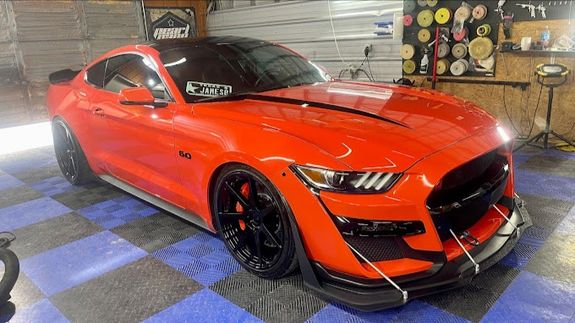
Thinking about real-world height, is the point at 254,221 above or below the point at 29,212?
above

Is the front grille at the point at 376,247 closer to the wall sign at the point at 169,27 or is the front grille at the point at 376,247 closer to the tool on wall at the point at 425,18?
the tool on wall at the point at 425,18

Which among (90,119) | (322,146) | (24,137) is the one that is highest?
(322,146)

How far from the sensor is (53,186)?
3975 millimetres

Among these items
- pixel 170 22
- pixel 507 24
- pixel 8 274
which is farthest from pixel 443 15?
pixel 170 22

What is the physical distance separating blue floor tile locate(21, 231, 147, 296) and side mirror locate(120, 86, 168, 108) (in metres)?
0.92

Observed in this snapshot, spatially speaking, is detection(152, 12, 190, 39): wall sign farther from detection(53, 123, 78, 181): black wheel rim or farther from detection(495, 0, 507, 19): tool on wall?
detection(495, 0, 507, 19): tool on wall

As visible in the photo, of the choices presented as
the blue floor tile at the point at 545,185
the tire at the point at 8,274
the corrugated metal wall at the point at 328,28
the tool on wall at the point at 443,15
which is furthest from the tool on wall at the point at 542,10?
the tire at the point at 8,274

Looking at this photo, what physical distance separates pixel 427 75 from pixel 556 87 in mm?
1529

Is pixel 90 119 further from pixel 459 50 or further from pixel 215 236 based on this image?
pixel 459 50

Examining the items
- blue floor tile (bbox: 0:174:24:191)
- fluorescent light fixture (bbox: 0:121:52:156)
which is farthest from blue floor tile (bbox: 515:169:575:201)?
fluorescent light fixture (bbox: 0:121:52:156)

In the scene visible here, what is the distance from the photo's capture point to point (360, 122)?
1924mm

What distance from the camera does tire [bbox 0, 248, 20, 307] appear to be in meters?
2.06

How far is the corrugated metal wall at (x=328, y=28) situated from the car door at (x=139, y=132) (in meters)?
A: 4.34

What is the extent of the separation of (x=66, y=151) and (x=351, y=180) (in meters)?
3.18
